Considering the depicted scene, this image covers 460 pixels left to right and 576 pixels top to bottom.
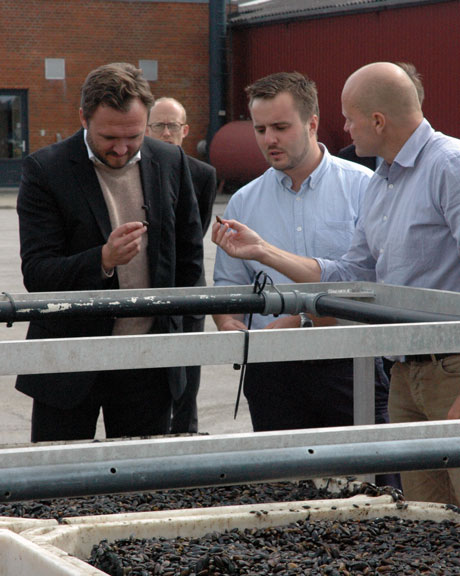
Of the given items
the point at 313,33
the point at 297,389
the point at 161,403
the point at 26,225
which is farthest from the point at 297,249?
the point at 313,33

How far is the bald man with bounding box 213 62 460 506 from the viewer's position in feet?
8.84

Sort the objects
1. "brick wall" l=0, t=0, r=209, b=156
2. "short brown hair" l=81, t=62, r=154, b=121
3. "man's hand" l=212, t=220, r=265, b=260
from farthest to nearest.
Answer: "brick wall" l=0, t=0, r=209, b=156
"short brown hair" l=81, t=62, r=154, b=121
"man's hand" l=212, t=220, r=265, b=260

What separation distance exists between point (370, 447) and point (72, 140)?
206cm

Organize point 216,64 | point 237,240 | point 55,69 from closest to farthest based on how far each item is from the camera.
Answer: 1. point 237,240
2. point 55,69
3. point 216,64

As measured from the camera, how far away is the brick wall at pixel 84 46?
24047mm

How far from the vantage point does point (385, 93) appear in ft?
9.12

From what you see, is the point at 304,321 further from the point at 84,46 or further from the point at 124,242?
the point at 84,46

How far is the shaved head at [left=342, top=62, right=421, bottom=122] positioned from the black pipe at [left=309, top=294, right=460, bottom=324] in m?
0.58

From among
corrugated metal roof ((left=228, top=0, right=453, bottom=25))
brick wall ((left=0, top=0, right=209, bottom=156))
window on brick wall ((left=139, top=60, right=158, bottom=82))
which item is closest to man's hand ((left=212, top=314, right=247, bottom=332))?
corrugated metal roof ((left=228, top=0, right=453, bottom=25))

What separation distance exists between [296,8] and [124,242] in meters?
21.5

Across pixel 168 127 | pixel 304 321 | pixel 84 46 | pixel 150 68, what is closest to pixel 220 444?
pixel 304 321

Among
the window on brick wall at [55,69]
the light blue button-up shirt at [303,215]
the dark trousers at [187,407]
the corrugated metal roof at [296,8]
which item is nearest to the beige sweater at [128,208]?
the light blue button-up shirt at [303,215]

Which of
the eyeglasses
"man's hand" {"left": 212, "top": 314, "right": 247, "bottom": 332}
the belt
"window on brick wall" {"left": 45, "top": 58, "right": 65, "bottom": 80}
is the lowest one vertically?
the belt

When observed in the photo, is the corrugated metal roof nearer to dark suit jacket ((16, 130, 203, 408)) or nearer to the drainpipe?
the drainpipe
